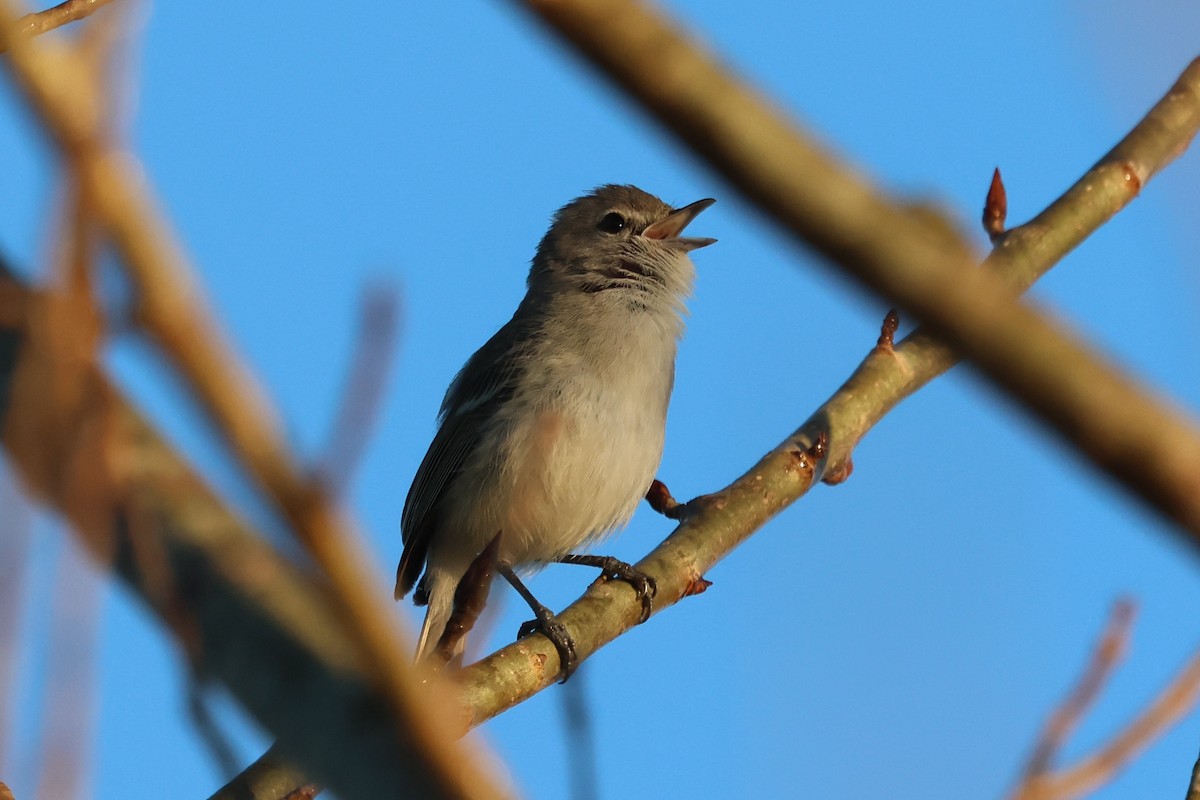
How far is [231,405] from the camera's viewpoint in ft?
3.89

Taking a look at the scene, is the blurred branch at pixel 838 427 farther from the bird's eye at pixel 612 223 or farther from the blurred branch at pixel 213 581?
the bird's eye at pixel 612 223

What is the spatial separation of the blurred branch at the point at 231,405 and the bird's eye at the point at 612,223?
22.7 feet

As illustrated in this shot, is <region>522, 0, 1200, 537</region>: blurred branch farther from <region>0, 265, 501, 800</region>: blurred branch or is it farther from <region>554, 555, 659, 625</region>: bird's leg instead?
<region>554, 555, 659, 625</region>: bird's leg

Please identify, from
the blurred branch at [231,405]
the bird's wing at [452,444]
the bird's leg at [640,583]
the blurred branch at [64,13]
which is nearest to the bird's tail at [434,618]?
the bird's wing at [452,444]

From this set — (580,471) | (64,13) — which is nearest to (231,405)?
(64,13)

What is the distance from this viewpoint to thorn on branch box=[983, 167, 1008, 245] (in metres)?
5.35

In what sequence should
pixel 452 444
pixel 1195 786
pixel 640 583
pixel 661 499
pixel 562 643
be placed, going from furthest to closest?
pixel 452 444, pixel 661 499, pixel 640 583, pixel 562 643, pixel 1195 786

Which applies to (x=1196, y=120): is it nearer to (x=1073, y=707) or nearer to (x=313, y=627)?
(x=1073, y=707)

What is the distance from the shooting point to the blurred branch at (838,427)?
4848mm

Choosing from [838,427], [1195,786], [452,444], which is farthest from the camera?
[452,444]

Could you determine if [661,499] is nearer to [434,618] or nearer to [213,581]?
[434,618]

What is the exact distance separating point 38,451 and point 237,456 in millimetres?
614

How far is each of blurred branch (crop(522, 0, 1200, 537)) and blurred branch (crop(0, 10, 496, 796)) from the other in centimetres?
45

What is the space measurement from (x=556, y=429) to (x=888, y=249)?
483 centimetres
